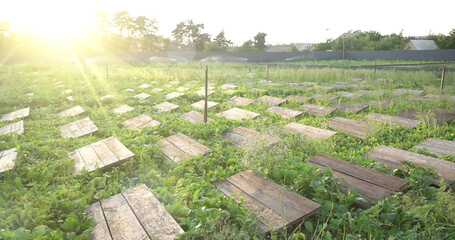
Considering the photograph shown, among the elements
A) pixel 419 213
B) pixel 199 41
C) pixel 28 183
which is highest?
pixel 199 41

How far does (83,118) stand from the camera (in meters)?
6.21

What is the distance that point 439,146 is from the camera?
3.87 metres

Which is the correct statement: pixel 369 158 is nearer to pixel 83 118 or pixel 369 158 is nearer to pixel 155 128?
pixel 155 128

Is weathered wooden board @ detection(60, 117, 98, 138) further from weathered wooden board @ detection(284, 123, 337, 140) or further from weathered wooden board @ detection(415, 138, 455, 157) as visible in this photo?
weathered wooden board @ detection(415, 138, 455, 157)

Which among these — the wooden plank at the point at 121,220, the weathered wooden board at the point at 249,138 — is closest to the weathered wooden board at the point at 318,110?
the weathered wooden board at the point at 249,138

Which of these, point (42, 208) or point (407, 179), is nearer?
point (42, 208)

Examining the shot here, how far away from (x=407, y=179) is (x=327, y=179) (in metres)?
0.97

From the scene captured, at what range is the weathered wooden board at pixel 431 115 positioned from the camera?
16.2ft

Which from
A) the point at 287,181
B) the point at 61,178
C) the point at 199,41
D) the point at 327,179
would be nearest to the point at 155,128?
the point at 61,178

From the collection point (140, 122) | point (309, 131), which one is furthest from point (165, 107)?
point (309, 131)

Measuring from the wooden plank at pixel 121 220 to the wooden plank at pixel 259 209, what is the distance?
2.83ft

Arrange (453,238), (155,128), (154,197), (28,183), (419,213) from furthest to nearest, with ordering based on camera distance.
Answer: (155,128) → (28,183) → (154,197) → (419,213) → (453,238)

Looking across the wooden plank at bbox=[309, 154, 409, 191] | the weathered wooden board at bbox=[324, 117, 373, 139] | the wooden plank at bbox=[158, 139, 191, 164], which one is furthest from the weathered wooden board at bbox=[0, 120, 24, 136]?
the weathered wooden board at bbox=[324, 117, 373, 139]

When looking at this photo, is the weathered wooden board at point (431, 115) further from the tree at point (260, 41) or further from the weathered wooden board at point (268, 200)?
the tree at point (260, 41)
